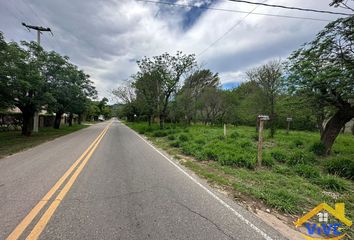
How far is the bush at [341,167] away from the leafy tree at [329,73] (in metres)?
2.67

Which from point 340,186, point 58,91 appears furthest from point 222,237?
point 58,91

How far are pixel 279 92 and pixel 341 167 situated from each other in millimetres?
11021

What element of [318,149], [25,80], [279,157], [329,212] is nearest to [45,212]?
[329,212]

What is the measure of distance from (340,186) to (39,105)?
17.7 metres

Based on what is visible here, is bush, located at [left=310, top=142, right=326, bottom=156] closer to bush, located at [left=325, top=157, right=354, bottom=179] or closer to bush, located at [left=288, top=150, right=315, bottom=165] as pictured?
bush, located at [left=288, top=150, right=315, bottom=165]

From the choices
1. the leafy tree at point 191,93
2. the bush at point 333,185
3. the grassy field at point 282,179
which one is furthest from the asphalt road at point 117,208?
the leafy tree at point 191,93

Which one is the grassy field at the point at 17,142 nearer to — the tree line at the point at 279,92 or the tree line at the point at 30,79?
the tree line at the point at 30,79

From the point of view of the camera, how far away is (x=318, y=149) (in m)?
8.59

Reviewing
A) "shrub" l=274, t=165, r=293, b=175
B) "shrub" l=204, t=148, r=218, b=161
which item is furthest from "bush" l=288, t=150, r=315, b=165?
"shrub" l=204, t=148, r=218, b=161

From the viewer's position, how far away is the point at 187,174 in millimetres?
5488

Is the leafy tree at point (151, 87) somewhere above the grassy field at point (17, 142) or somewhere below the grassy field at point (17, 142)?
above

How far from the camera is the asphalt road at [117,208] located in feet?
8.32

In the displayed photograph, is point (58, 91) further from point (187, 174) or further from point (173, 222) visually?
point (173, 222)

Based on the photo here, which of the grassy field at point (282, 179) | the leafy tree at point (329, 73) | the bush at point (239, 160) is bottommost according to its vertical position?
the grassy field at point (282, 179)
